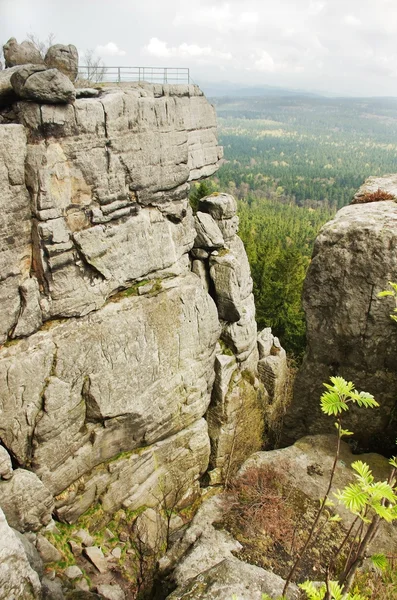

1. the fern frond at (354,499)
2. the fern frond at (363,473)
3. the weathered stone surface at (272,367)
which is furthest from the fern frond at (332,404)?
the weathered stone surface at (272,367)

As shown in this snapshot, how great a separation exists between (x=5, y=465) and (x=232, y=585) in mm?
6256

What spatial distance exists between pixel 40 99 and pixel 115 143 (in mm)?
2328

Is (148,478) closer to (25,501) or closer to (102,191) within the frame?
(25,501)

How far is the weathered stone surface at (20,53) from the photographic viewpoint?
1228 centimetres

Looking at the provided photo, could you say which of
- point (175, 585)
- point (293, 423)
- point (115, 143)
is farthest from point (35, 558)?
point (115, 143)

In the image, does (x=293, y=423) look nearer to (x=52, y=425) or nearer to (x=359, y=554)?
(x=52, y=425)

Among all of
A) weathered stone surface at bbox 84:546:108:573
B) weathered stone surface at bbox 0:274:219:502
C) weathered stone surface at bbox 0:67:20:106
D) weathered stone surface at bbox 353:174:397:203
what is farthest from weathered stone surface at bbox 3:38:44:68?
weathered stone surface at bbox 84:546:108:573

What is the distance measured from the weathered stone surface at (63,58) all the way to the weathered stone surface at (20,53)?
57 cm

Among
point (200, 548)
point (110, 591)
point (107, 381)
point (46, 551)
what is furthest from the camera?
point (107, 381)

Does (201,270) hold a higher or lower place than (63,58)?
lower

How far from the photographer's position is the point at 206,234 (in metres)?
17.5

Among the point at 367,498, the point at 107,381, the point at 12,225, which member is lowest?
the point at 107,381

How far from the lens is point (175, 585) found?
27.3 feet

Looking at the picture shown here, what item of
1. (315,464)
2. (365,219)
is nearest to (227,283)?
(365,219)
